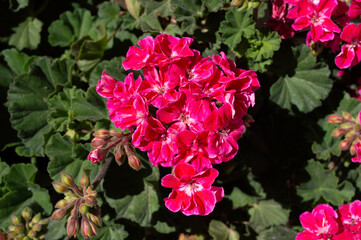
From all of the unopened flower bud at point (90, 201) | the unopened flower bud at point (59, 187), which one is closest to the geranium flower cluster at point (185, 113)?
the unopened flower bud at point (90, 201)

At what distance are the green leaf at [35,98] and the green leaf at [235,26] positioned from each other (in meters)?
1.09

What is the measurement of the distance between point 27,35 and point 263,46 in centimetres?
190

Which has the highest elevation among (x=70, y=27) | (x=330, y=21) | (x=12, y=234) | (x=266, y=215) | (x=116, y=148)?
(x=330, y=21)

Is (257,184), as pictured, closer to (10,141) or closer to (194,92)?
(194,92)

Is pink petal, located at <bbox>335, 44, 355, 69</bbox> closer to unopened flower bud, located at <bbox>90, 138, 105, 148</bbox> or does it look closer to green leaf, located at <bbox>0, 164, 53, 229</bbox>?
unopened flower bud, located at <bbox>90, 138, 105, 148</bbox>

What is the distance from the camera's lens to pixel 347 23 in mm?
2520

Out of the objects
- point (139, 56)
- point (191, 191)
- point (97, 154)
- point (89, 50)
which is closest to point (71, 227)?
point (97, 154)

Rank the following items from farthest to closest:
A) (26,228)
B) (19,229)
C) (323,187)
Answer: (323,187) < (26,228) < (19,229)

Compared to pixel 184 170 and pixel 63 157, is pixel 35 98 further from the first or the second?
pixel 184 170

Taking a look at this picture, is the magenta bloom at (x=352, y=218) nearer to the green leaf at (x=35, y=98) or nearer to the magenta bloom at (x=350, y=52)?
the magenta bloom at (x=350, y=52)

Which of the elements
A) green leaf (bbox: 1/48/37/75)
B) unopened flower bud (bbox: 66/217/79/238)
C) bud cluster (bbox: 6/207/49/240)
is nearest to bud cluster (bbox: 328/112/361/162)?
unopened flower bud (bbox: 66/217/79/238)

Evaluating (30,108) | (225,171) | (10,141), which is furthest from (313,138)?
(10,141)

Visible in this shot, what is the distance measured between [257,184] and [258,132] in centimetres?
94

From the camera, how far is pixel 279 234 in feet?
9.62
